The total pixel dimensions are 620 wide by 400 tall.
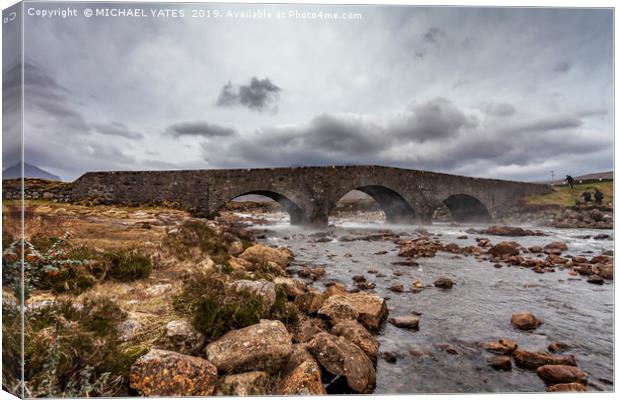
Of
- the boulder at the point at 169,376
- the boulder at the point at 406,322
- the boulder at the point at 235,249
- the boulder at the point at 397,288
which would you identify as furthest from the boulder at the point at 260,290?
the boulder at the point at 235,249

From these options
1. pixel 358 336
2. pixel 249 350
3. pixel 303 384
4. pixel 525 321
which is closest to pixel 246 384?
pixel 249 350

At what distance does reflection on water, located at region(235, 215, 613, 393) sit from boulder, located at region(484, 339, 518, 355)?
17cm

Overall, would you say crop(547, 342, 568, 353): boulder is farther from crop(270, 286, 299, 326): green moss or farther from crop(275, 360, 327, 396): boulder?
crop(270, 286, 299, 326): green moss

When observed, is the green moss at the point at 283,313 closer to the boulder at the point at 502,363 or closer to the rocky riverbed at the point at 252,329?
the rocky riverbed at the point at 252,329

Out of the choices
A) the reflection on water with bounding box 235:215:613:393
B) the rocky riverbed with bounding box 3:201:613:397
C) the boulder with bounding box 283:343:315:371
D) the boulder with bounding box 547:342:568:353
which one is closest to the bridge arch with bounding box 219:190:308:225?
the reflection on water with bounding box 235:215:613:393

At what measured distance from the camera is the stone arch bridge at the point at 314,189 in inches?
635

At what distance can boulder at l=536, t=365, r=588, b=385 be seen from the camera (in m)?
3.22

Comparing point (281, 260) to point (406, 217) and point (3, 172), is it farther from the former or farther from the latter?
point (406, 217)

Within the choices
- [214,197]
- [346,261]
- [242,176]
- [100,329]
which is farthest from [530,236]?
[100,329]

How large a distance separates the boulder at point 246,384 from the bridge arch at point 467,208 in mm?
29802

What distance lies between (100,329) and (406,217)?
2748 centimetres

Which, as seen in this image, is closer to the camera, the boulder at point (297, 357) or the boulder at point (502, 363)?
the boulder at point (297, 357)

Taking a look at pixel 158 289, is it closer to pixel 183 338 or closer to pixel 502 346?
pixel 183 338

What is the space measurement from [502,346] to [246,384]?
3557 millimetres
